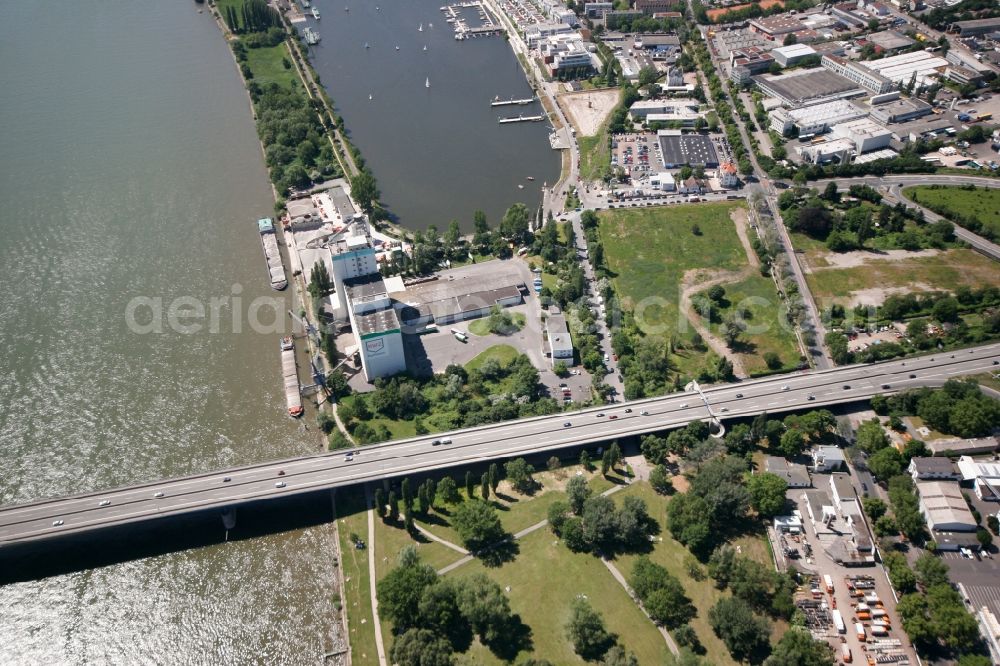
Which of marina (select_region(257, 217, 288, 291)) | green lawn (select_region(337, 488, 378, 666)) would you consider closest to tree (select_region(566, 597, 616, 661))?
green lawn (select_region(337, 488, 378, 666))

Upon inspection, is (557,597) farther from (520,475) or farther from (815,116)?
Answer: (815,116)

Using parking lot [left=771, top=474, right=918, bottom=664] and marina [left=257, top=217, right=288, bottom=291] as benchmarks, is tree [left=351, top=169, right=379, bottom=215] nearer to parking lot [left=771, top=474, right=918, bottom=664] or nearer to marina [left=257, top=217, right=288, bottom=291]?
marina [left=257, top=217, right=288, bottom=291]

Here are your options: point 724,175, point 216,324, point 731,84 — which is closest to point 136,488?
point 216,324

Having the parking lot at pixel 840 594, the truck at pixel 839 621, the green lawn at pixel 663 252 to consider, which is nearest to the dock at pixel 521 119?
the green lawn at pixel 663 252

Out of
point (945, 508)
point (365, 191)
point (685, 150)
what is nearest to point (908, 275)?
point (945, 508)

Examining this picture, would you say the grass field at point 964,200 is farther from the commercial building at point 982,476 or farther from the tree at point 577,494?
the tree at point 577,494
